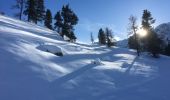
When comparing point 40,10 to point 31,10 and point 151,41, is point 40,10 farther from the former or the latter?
point 151,41

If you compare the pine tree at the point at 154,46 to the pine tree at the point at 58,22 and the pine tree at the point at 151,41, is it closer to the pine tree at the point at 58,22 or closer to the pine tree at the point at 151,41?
the pine tree at the point at 151,41

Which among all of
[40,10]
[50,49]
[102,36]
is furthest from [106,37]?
[50,49]

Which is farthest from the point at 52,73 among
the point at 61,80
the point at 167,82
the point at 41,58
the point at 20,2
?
the point at 20,2

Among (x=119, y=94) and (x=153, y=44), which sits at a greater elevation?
(x=153, y=44)

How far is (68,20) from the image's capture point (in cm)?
5603

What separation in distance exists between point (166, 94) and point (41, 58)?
10867 mm

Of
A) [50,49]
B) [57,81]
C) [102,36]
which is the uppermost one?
[102,36]

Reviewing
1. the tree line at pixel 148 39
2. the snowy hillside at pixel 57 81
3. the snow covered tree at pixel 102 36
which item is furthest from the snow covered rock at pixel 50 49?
the snow covered tree at pixel 102 36

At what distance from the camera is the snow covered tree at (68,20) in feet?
181

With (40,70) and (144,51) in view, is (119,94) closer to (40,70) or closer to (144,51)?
(40,70)

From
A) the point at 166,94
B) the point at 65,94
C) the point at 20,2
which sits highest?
the point at 20,2

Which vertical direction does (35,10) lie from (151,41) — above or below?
above

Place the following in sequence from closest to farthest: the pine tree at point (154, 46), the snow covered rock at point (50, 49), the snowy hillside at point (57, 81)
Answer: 1. the snowy hillside at point (57, 81)
2. the snow covered rock at point (50, 49)
3. the pine tree at point (154, 46)

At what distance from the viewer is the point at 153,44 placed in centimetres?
4753
